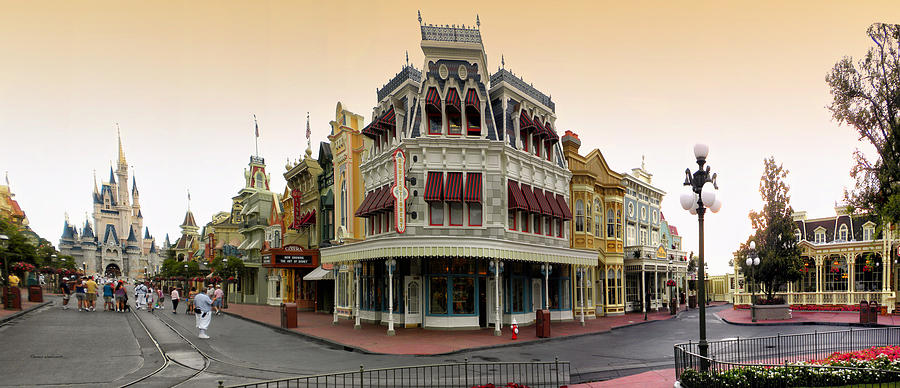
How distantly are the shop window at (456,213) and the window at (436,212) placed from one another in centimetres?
43

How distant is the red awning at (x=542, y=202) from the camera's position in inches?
1046

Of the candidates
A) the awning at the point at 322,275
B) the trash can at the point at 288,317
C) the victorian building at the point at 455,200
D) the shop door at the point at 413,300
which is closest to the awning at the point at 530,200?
the victorian building at the point at 455,200

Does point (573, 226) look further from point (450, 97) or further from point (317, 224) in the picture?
point (317, 224)

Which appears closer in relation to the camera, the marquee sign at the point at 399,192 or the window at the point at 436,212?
the marquee sign at the point at 399,192

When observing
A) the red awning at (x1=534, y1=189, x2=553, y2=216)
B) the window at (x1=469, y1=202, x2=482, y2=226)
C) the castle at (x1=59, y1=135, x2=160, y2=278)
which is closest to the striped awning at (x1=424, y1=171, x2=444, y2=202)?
the window at (x1=469, y1=202, x2=482, y2=226)

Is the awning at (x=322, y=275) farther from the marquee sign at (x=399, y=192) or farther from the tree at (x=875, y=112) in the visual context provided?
the tree at (x=875, y=112)

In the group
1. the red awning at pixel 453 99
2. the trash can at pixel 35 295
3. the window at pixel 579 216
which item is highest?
the red awning at pixel 453 99

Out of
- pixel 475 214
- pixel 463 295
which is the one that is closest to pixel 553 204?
pixel 475 214

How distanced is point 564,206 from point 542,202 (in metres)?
2.80

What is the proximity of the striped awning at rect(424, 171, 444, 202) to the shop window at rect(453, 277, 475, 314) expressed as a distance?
3824mm

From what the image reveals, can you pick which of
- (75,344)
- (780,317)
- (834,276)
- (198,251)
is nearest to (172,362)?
(75,344)

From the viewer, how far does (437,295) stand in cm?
2358

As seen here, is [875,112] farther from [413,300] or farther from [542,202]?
[413,300]

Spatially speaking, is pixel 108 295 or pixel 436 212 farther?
pixel 108 295
